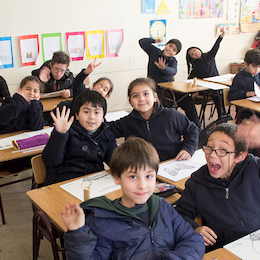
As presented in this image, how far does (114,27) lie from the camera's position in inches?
213

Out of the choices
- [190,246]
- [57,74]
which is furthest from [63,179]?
[57,74]

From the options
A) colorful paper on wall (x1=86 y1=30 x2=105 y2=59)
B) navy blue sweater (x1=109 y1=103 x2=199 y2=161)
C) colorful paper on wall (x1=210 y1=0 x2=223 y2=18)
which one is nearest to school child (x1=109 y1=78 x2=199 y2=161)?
navy blue sweater (x1=109 y1=103 x2=199 y2=161)

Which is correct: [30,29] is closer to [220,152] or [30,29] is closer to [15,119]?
[15,119]

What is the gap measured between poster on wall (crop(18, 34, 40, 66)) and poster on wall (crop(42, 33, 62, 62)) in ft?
0.35

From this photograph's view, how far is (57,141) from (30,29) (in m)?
3.30

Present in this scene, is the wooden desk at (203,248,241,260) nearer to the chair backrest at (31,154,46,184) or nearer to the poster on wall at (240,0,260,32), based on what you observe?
the chair backrest at (31,154,46,184)

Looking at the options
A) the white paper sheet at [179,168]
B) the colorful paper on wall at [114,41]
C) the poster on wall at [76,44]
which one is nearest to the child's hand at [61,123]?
the white paper sheet at [179,168]

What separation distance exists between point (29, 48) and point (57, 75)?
1.15 metres

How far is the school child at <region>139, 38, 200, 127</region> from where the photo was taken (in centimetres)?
454

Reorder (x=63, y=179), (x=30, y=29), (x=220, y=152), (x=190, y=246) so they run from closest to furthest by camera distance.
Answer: (x=190, y=246), (x=220, y=152), (x=63, y=179), (x=30, y=29)

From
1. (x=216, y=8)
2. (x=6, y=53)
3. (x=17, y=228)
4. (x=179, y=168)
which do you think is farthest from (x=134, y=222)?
(x=216, y=8)

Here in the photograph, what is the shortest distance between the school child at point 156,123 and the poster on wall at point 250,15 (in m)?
5.53

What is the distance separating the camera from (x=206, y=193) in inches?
59.1

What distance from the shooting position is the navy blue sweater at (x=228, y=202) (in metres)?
1.45
